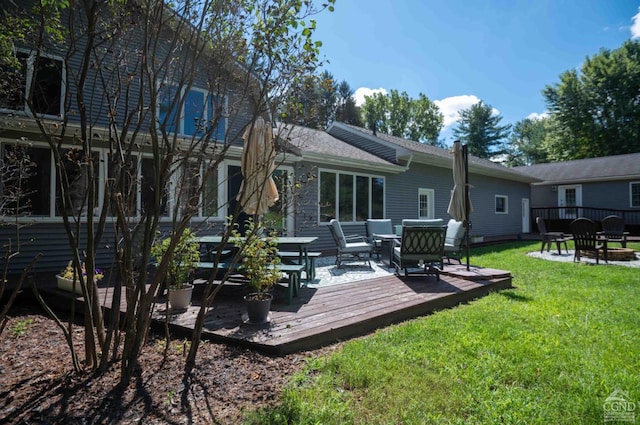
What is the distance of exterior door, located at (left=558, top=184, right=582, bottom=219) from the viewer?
19859 mm

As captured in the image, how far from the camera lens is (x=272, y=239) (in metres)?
4.05

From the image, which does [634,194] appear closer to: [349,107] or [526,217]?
[526,217]

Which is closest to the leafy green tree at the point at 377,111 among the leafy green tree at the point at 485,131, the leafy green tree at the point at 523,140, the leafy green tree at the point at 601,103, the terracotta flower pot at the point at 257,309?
the leafy green tree at the point at 485,131

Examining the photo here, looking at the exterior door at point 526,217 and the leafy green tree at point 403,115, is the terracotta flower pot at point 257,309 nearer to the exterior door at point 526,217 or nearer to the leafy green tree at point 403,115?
the exterior door at point 526,217

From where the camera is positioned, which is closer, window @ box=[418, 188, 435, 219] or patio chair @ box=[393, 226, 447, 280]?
patio chair @ box=[393, 226, 447, 280]

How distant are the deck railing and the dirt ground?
20.3 metres

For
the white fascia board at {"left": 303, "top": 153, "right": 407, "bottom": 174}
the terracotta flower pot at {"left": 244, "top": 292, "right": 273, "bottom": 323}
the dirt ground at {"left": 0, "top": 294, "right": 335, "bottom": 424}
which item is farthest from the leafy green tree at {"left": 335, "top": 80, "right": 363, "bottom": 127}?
the dirt ground at {"left": 0, "top": 294, "right": 335, "bottom": 424}

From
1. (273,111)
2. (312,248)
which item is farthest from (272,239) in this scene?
(312,248)

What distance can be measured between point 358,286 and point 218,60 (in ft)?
12.8

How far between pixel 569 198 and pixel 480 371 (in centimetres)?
2251

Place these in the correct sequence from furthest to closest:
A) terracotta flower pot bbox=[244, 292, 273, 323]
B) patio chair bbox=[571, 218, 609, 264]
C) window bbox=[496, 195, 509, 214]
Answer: window bbox=[496, 195, 509, 214]
patio chair bbox=[571, 218, 609, 264]
terracotta flower pot bbox=[244, 292, 273, 323]

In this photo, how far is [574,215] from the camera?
19.6 metres

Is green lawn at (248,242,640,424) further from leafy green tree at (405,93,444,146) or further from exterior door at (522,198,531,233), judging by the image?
leafy green tree at (405,93,444,146)

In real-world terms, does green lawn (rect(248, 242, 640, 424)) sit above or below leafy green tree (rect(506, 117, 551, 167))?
below
